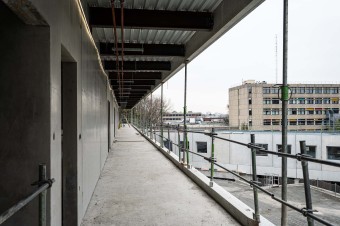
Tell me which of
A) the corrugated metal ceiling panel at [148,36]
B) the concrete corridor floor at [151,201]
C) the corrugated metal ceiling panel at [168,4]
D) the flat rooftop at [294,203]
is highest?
the corrugated metal ceiling panel at [168,4]

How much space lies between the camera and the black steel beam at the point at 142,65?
8.84 meters

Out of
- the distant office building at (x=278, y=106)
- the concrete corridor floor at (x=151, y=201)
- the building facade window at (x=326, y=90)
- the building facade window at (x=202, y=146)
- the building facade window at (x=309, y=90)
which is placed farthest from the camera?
the building facade window at (x=202, y=146)

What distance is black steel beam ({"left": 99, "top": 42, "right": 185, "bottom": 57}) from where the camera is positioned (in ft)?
22.2

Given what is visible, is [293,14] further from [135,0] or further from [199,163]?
[199,163]

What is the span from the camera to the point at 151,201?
4066 mm

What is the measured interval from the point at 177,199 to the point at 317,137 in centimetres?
2622

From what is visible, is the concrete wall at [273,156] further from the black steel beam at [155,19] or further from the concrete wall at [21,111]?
the concrete wall at [21,111]

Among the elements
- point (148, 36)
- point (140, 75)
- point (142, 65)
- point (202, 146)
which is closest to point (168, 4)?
point (148, 36)

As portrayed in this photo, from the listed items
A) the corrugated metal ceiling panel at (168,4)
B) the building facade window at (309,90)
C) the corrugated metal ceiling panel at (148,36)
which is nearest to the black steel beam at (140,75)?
the corrugated metal ceiling panel at (148,36)

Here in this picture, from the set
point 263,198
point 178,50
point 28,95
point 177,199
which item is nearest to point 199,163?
point 263,198

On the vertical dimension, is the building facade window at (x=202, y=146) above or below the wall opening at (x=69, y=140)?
below

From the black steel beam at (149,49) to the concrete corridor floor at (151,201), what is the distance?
114 inches

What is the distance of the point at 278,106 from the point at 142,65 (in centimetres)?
1595

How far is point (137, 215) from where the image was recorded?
11.4 ft
